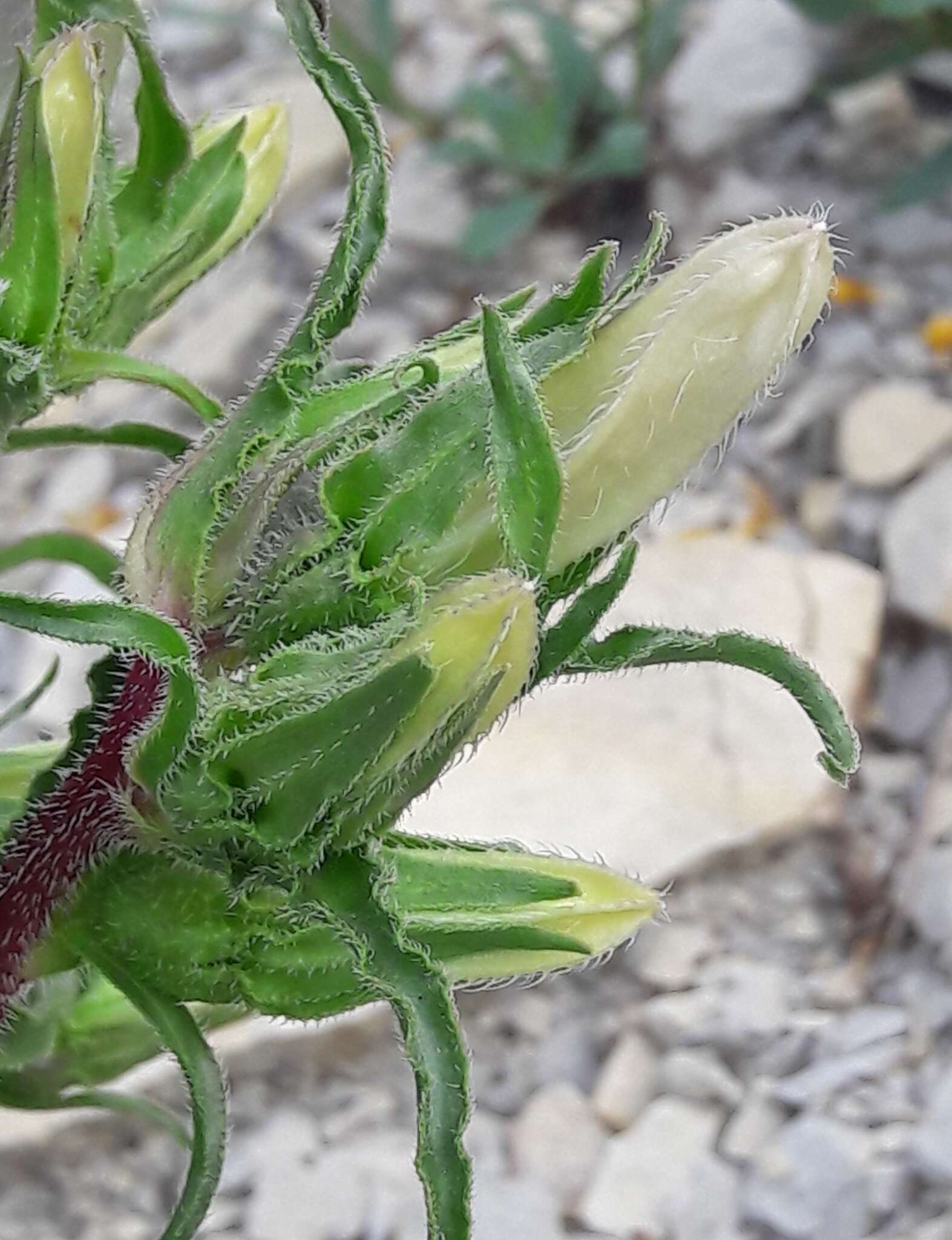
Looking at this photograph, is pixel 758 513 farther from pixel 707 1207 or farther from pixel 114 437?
pixel 114 437

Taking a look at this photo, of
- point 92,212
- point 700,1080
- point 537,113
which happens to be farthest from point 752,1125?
point 537,113


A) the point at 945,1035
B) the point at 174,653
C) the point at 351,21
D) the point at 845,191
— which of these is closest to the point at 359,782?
the point at 174,653

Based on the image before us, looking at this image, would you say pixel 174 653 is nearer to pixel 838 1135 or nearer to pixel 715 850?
pixel 838 1135

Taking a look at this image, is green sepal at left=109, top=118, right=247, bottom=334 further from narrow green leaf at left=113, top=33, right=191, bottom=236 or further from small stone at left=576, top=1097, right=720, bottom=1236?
small stone at left=576, top=1097, right=720, bottom=1236

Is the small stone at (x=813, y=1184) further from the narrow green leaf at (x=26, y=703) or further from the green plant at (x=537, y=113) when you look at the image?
the green plant at (x=537, y=113)

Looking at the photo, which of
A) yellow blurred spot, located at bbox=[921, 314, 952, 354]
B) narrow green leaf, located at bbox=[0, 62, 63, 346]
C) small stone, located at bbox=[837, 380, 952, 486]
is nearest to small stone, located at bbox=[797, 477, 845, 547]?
small stone, located at bbox=[837, 380, 952, 486]

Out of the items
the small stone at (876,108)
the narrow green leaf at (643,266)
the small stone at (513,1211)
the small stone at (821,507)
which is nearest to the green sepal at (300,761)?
the narrow green leaf at (643,266)
